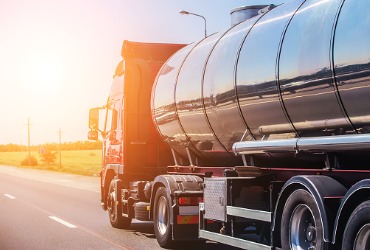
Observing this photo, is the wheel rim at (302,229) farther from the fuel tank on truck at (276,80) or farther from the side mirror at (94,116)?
the side mirror at (94,116)

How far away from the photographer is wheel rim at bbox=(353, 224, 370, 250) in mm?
6006

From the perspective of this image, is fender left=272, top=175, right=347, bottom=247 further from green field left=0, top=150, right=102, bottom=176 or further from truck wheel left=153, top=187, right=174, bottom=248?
green field left=0, top=150, right=102, bottom=176

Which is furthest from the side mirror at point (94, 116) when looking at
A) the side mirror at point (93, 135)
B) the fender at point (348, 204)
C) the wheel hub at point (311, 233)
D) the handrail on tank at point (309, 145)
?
the fender at point (348, 204)

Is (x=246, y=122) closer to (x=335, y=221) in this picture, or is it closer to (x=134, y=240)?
(x=335, y=221)

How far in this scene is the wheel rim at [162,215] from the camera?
37.3 feet

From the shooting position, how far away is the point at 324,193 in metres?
6.57

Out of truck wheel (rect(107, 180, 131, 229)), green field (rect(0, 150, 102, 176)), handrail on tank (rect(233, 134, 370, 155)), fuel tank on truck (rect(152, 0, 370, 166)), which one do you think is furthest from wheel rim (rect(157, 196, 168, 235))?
green field (rect(0, 150, 102, 176))

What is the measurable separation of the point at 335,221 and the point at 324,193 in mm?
313

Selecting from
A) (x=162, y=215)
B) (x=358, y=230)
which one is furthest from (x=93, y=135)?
(x=358, y=230)

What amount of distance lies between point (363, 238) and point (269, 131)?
240cm

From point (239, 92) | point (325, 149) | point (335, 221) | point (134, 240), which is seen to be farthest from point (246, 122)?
point (134, 240)

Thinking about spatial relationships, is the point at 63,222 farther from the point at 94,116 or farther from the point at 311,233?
the point at 311,233

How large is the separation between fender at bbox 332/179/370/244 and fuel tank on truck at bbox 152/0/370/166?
0.68 m

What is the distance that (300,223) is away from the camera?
715 cm
